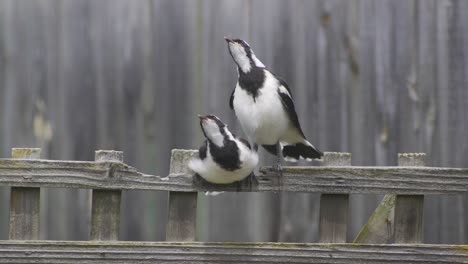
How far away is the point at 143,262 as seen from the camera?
380 centimetres

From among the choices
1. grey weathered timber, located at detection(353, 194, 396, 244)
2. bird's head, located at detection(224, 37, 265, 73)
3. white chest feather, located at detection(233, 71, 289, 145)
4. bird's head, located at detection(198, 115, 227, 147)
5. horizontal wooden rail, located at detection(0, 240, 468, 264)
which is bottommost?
horizontal wooden rail, located at detection(0, 240, 468, 264)

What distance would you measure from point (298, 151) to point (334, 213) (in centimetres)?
70

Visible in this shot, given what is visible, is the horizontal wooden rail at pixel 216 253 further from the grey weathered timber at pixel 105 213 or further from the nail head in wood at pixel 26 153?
the nail head in wood at pixel 26 153

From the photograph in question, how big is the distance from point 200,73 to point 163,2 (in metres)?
0.40

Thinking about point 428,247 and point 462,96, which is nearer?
point 428,247

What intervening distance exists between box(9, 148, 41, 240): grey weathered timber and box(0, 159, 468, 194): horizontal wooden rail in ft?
0.15

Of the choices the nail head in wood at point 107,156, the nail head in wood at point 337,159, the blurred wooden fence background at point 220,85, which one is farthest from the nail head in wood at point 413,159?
the nail head in wood at point 107,156

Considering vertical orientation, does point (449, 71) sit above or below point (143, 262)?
above

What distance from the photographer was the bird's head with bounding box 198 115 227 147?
3682 millimetres

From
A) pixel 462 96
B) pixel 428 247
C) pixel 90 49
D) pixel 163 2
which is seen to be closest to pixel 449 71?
pixel 462 96

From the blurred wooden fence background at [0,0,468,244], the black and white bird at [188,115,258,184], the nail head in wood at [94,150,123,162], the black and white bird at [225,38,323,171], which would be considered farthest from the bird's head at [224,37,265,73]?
the nail head in wood at [94,150,123,162]

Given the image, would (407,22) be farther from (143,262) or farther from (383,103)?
(143,262)

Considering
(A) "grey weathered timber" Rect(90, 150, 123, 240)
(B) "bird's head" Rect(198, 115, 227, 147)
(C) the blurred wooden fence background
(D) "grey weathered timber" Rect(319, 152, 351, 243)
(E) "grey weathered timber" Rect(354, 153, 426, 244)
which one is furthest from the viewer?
(C) the blurred wooden fence background

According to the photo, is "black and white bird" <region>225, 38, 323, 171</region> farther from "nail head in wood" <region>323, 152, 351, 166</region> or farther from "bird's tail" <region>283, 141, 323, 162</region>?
"nail head in wood" <region>323, 152, 351, 166</region>
